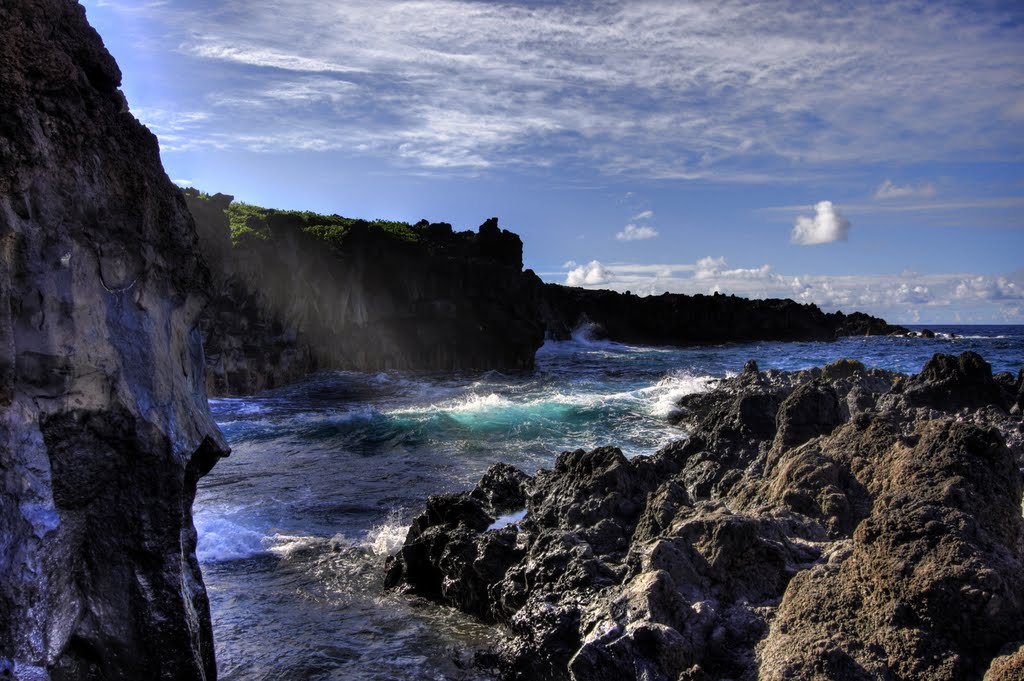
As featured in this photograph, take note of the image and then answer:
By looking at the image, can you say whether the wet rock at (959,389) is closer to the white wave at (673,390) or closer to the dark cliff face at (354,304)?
the white wave at (673,390)

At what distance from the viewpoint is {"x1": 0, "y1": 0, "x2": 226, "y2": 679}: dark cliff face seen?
18.3 ft

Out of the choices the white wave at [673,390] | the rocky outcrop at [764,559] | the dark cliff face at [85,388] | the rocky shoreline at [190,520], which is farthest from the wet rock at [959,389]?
the dark cliff face at [85,388]

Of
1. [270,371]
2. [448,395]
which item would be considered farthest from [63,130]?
[270,371]

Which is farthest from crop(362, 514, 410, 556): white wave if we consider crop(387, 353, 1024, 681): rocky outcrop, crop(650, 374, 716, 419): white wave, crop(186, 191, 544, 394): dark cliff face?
crop(186, 191, 544, 394): dark cliff face

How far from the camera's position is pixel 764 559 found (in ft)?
21.9

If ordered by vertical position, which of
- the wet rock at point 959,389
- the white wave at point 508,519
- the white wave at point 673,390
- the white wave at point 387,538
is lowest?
the white wave at point 387,538

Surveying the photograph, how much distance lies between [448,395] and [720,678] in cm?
2654

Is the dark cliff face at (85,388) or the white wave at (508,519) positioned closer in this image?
the dark cliff face at (85,388)

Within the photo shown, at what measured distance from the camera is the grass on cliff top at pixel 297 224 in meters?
38.3

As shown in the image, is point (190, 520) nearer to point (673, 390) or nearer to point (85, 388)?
point (85, 388)

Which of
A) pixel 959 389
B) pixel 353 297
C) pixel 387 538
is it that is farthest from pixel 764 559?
pixel 353 297

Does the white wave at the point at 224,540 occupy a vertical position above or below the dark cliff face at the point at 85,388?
below

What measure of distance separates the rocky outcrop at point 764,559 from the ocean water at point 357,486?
975mm

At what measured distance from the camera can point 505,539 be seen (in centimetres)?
984
